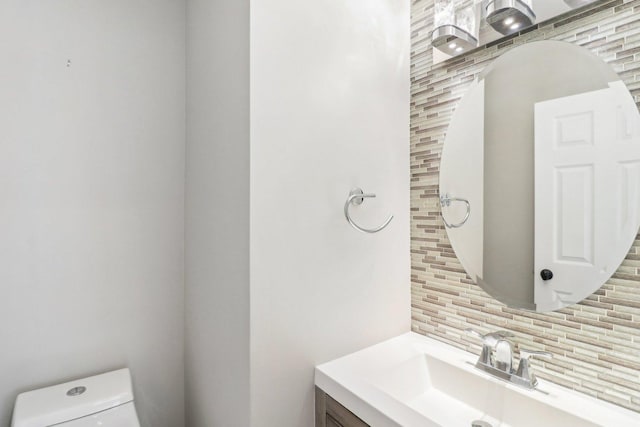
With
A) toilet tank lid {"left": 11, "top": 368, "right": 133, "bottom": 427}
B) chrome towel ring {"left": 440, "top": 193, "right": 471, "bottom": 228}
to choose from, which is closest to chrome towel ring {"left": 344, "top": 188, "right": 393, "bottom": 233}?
chrome towel ring {"left": 440, "top": 193, "right": 471, "bottom": 228}

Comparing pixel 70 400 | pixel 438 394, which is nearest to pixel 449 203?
pixel 438 394

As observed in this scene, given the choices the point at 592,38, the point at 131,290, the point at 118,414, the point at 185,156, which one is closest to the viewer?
the point at 592,38

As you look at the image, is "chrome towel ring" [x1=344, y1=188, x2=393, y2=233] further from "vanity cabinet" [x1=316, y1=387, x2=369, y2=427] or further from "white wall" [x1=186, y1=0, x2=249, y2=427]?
"vanity cabinet" [x1=316, y1=387, x2=369, y2=427]

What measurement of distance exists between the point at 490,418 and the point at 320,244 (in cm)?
67

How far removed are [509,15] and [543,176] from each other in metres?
0.47

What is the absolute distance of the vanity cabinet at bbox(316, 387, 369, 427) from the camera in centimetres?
90

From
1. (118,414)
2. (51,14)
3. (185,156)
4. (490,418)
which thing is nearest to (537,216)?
(490,418)

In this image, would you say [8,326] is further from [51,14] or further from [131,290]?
[51,14]

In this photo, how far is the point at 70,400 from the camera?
120 centimetres

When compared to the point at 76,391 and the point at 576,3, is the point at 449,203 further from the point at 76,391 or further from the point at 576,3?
the point at 76,391

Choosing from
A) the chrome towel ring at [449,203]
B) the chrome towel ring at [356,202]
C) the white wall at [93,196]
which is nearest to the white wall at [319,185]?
the chrome towel ring at [356,202]

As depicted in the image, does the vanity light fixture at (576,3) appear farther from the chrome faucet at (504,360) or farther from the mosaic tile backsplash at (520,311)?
the chrome faucet at (504,360)

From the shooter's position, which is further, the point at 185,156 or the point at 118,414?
the point at 185,156

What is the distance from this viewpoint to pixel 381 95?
4.05 feet
